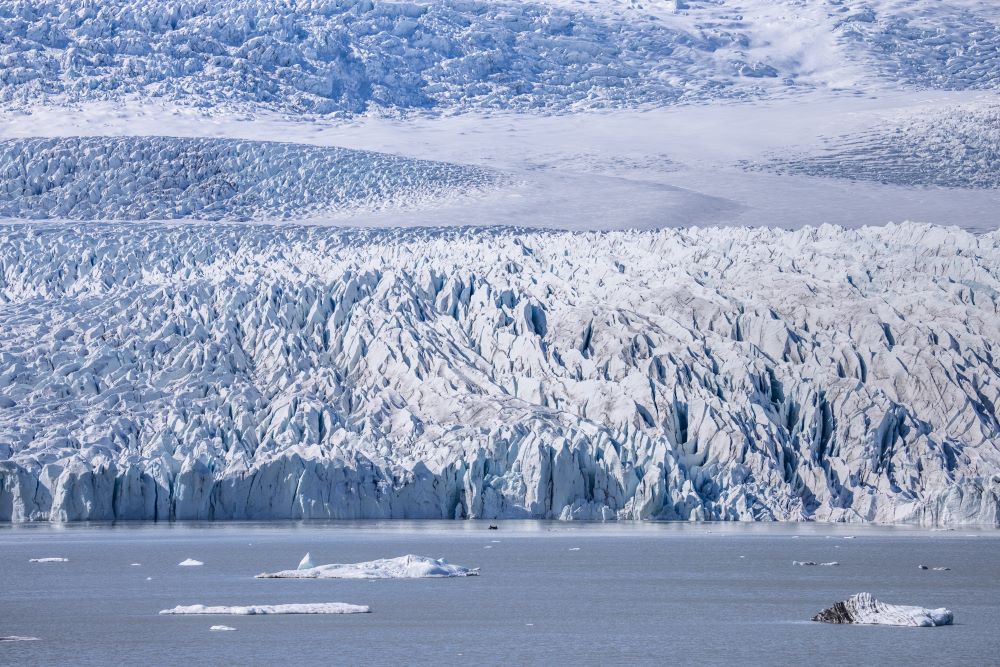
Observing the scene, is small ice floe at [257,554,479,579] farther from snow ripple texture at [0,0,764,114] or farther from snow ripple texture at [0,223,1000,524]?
snow ripple texture at [0,0,764,114]

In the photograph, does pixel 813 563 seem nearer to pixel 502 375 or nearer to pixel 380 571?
pixel 380 571

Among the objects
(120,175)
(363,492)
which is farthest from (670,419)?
(120,175)

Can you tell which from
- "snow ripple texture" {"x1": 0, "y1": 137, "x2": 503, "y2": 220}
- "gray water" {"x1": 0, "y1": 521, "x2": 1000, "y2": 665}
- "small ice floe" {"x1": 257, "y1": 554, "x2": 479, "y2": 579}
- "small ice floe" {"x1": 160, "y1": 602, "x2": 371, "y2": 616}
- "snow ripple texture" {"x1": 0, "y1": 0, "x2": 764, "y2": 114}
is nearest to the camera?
"gray water" {"x1": 0, "y1": 521, "x2": 1000, "y2": 665}

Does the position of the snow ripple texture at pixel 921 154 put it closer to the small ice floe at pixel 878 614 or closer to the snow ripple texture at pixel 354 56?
the snow ripple texture at pixel 354 56

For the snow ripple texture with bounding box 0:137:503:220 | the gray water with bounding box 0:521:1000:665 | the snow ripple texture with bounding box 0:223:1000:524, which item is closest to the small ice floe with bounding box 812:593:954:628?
the gray water with bounding box 0:521:1000:665

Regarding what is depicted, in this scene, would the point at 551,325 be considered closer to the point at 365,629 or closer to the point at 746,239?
the point at 746,239

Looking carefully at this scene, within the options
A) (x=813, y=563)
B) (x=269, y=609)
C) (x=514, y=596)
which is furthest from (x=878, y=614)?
(x=813, y=563)
